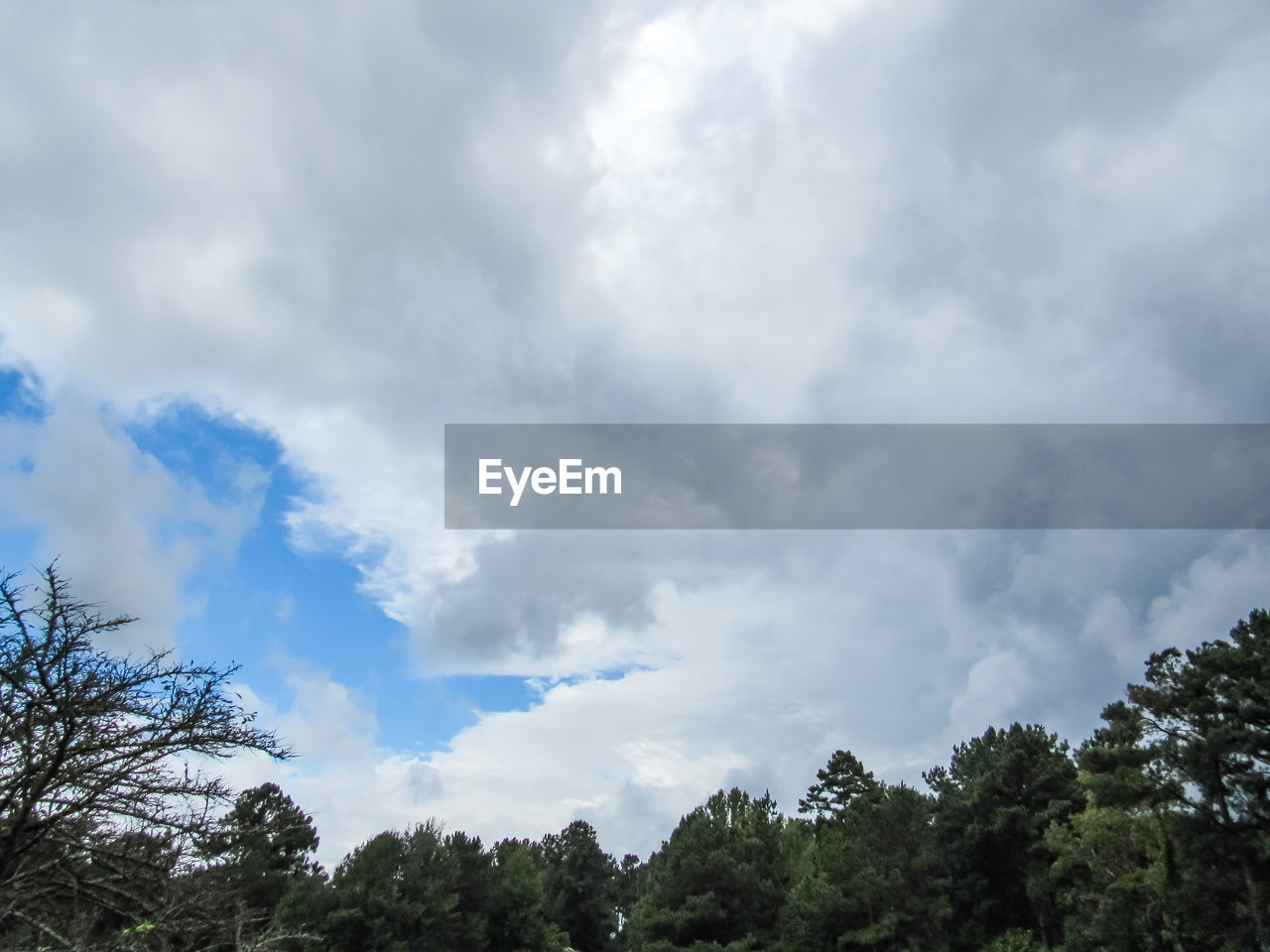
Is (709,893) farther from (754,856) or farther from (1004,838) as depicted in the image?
(1004,838)

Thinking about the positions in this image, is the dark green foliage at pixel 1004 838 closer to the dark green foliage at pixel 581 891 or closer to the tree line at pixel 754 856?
the tree line at pixel 754 856

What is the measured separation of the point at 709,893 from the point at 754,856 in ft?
25.3

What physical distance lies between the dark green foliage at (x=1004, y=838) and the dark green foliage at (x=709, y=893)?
12.9m

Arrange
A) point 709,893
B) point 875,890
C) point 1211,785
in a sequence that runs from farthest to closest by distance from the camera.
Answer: point 709,893 → point 875,890 → point 1211,785

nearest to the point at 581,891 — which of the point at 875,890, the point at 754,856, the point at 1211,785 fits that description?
the point at 754,856

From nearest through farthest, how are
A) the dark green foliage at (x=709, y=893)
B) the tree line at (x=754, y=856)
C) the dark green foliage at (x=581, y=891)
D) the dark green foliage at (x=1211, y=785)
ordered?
the tree line at (x=754, y=856)
the dark green foliage at (x=1211, y=785)
the dark green foliage at (x=709, y=893)
the dark green foliage at (x=581, y=891)

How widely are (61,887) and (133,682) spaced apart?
3.49m

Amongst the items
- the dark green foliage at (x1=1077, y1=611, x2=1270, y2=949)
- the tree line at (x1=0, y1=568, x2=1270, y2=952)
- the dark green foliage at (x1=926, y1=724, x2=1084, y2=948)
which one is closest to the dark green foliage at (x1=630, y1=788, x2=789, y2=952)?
the tree line at (x1=0, y1=568, x2=1270, y2=952)

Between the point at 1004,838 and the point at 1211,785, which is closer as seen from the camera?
the point at 1211,785

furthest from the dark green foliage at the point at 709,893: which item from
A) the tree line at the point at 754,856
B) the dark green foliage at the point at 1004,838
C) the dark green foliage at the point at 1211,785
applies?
the dark green foliage at the point at 1211,785

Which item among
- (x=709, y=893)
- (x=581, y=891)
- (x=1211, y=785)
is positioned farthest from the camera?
(x=581, y=891)

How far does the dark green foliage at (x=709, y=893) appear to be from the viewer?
57500 millimetres

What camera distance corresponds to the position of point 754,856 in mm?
→ 64375

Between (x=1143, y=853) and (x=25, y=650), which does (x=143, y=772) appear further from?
(x=1143, y=853)
